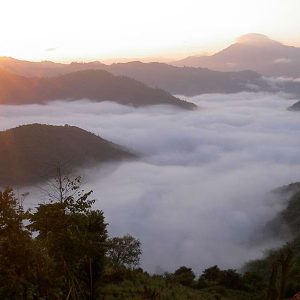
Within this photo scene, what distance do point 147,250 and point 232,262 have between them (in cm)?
3330

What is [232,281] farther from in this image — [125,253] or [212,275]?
[125,253]

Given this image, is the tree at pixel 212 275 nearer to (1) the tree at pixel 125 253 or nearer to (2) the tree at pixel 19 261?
(1) the tree at pixel 125 253

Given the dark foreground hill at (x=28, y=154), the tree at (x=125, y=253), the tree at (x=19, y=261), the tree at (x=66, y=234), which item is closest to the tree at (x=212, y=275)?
the tree at (x=125, y=253)

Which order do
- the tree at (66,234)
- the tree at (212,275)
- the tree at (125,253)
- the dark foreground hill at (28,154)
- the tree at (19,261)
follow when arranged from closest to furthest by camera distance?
the tree at (19,261)
the tree at (66,234)
the tree at (125,253)
the tree at (212,275)
the dark foreground hill at (28,154)

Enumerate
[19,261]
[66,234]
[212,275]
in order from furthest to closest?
[212,275] < [66,234] < [19,261]

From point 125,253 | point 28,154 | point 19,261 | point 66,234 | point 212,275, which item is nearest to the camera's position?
point 19,261

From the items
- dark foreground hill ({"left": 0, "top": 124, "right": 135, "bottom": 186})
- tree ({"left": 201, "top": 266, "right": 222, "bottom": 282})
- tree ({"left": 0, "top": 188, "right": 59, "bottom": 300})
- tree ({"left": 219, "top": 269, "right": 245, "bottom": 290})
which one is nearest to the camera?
tree ({"left": 0, "top": 188, "right": 59, "bottom": 300})

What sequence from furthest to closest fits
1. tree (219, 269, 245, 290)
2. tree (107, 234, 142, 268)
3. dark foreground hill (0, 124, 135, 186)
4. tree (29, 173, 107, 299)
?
1. dark foreground hill (0, 124, 135, 186)
2. tree (107, 234, 142, 268)
3. tree (219, 269, 245, 290)
4. tree (29, 173, 107, 299)

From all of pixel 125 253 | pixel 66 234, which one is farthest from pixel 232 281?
pixel 66 234

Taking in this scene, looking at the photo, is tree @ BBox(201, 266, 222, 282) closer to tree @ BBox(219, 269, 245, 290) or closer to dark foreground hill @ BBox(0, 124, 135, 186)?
tree @ BBox(219, 269, 245, 290)

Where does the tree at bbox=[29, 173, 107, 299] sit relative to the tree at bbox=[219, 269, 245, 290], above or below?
above

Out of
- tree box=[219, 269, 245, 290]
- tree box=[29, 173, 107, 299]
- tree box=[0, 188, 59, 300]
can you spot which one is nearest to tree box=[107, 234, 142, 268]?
tree box=[219, 269, 245, 290]

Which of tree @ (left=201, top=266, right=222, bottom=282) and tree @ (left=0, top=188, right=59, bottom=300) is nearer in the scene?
tree @ (left=0, top=188, right=59, bottom=300)

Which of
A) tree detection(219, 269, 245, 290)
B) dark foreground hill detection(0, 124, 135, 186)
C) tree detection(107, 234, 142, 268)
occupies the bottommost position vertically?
dark foreground hill detection(0, 124, 135, 186)
